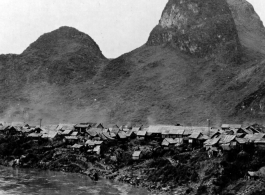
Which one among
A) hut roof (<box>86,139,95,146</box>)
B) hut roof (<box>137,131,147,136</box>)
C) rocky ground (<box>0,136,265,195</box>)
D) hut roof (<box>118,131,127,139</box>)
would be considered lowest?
rocky ground (<box>0,136,265,195</box>)

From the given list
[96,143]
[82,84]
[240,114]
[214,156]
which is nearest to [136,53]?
[82,84]

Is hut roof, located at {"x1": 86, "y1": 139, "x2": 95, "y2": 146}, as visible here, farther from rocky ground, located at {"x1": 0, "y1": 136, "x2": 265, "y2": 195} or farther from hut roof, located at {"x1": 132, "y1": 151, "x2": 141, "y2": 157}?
hut roof, located at {"x1": 132, "y1": 151, "x2": 141, "y2": 157}

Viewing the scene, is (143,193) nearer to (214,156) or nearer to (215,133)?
(214,156)

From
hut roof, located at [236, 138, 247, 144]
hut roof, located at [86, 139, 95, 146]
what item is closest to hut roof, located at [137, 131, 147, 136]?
hut roof, located at [86, 139, 95, 146]

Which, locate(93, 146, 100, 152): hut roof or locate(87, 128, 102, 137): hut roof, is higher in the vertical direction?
locate(87, 128, 102, 137): hut roof

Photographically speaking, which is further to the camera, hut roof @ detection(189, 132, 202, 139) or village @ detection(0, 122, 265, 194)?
hut roof @ detection(189, 132, 202, 139)

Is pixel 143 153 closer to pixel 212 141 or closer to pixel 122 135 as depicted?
pixel 122 135
